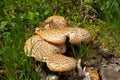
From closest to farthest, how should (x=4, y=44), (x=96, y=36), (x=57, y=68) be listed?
(x=57, y=68) → (x=4, y=44) → (x=96, y=36)

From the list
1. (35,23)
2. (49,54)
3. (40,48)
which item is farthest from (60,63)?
(35,23)

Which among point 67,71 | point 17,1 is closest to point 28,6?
point 17,1

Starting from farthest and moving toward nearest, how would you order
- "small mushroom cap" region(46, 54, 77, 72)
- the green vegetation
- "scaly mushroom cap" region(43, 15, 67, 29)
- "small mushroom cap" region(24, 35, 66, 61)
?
"scaly mushroom cap" region(43, 15, 67, 29) < the green vegetation < "small mushroom cap" region(24, 35, 66, 61) < "small mushroom cap" region(46, 54, 77, 72)

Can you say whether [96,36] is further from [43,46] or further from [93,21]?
[43,46]

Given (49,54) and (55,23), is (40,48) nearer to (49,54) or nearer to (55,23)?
(49,54)

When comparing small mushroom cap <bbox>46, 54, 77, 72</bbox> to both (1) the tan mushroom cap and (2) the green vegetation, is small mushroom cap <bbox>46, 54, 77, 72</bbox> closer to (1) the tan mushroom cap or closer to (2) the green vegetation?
(1) the tan mushroom cap

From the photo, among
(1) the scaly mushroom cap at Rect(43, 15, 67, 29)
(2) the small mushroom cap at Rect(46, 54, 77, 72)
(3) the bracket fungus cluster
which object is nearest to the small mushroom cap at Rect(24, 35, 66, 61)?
(3) the bracket fungus cluster
